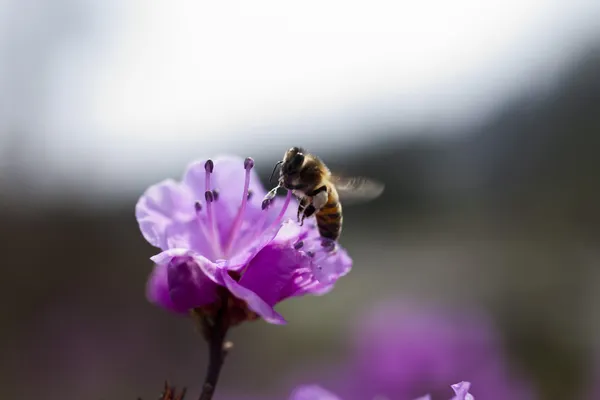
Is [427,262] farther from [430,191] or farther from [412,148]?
[412,148]

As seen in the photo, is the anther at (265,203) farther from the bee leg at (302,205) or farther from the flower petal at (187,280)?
the flower petal at (187,280)

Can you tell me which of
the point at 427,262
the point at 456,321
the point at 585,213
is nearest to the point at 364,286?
the point at 427,262

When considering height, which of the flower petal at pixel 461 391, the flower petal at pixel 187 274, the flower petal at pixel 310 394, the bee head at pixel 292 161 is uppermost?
the bee head at pixel 292 161

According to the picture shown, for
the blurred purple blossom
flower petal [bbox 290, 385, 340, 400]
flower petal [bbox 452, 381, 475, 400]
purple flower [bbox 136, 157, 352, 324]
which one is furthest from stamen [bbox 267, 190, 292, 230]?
the blurred purple blossom

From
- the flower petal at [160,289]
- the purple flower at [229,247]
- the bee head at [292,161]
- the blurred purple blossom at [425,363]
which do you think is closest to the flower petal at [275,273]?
the purple flower at [229,247]

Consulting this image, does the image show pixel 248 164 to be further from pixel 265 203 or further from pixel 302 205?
pixel 302 205

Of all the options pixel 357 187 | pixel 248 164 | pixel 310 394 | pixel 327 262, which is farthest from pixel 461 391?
pixel 357 187

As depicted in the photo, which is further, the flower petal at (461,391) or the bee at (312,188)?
the bee at (312,188)
